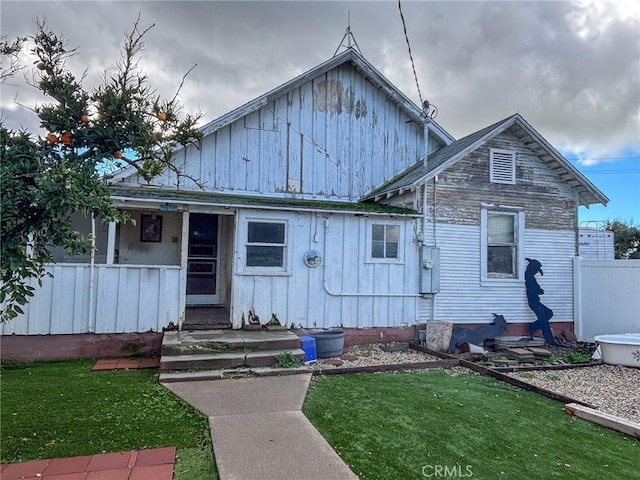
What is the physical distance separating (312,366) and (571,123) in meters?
15.8

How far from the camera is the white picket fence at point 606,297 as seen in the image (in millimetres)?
8797

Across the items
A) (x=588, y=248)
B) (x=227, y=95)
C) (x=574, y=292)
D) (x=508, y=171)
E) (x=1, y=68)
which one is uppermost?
(x=227, y=95)

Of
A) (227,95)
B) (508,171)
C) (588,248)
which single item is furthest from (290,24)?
(588,248)

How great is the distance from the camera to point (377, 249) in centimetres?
870

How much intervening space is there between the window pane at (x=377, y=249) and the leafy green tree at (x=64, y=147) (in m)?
5.35

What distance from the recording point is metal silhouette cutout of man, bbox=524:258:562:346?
942cm

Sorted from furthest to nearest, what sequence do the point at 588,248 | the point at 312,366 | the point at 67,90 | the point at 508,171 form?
the point at 588,248 < the point at 508,171 < the point at 312,366 < the point at 67,90

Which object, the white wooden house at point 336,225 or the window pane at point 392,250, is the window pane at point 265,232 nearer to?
the white wooden house at point 336,225

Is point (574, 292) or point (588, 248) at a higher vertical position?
point (588, 248)

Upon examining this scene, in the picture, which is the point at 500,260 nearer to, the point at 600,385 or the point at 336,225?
the point at 600,385

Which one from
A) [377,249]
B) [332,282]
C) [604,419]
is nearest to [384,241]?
[377,249]

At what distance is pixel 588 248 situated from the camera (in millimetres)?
13094

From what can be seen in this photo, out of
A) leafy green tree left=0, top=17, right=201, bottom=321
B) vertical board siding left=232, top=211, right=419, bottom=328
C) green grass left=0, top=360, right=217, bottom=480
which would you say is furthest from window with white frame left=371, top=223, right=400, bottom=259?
leafy green tree left=0, top=17, right=201, bottom=321

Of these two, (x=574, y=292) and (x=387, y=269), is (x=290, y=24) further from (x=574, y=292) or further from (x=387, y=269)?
(x=574, y=292)
